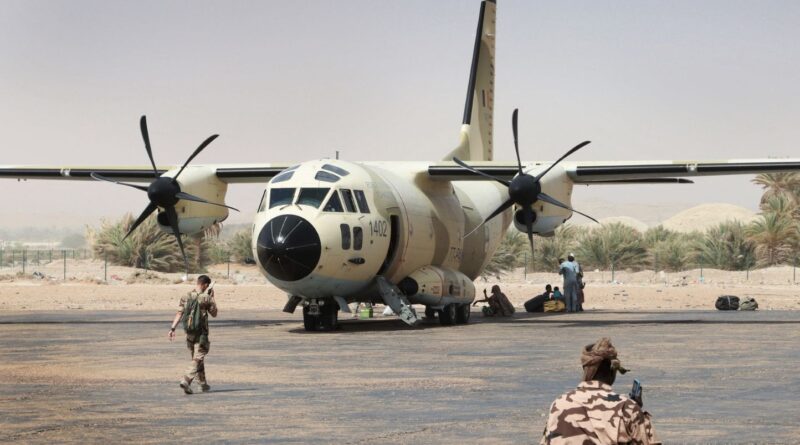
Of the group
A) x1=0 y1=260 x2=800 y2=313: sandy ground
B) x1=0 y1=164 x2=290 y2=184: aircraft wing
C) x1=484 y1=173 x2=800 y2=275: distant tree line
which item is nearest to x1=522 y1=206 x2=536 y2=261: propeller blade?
x1=0 y1=164 x2=290 y2=184: aircraft wing

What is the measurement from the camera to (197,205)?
31641 mm

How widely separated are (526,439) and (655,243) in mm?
74886

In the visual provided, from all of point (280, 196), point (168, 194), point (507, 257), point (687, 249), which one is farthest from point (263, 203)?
point (687, 249)

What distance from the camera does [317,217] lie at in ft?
84.9

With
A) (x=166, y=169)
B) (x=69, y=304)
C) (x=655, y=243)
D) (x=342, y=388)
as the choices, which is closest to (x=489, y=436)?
(x=342, y=388)

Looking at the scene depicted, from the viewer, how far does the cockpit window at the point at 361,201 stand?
27.0m

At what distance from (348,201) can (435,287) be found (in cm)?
364

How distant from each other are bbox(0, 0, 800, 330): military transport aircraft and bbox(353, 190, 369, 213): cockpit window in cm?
3

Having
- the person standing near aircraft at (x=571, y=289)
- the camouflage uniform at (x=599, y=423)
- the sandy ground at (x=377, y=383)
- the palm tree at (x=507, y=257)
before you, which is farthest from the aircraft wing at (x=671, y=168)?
the palm tree at (x=507, y=257)

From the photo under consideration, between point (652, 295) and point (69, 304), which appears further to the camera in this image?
point (652, 295)

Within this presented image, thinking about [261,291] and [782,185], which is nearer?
[261,291]

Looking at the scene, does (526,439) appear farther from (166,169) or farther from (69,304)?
(69,304)

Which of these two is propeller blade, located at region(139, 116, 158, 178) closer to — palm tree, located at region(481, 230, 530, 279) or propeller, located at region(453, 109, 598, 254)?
propeller, located at region(453, 109, 598, 254)

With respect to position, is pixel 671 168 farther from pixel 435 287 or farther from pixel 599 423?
pixel 599 423
